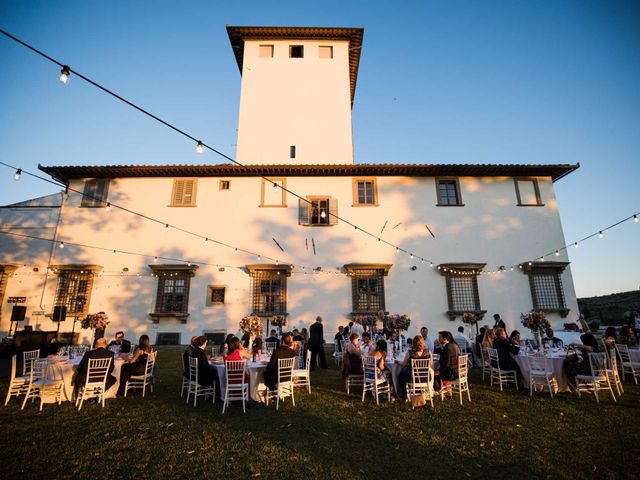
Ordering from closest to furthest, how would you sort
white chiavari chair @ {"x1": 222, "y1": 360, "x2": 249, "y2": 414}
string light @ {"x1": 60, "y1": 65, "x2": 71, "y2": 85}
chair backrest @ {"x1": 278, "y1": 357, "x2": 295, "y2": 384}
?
string light @ {"x1": 60, "y1": 65, "x2": 71, "y2": 85} < white chiavari chair @ {"x1": 222, "y1": 360, "x2": 249, "y2": 414} < chair backrest @ {"x1": 278, "y1": 357, "x2": 295, "y2": 384}

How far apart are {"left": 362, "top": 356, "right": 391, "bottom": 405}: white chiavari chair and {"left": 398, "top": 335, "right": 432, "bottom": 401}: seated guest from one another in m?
0.28

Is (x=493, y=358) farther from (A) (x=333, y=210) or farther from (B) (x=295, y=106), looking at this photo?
(B) (x=295, y=106)

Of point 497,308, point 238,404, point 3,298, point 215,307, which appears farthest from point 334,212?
point 3,298

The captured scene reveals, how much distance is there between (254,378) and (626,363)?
925cm

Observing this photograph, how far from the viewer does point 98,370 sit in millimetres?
6516

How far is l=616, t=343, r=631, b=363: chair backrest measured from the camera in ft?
27.0

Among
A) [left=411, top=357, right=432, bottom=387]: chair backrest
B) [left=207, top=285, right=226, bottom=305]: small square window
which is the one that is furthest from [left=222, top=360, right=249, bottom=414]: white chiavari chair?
[left=207, top=285, right=226, bottom=305]: small square window

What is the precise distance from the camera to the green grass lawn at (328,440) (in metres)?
3.88

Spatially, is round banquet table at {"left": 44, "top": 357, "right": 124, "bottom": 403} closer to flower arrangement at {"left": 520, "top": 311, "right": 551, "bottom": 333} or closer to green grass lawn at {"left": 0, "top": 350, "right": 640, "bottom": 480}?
green grass lawn at {"left": 0, "top": 350, "right": 640, "bottom": 480}

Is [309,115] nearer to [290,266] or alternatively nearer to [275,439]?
[290,266]

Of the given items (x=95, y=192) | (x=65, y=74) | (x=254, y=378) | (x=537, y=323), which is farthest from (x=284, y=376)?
(x=95, y=192)

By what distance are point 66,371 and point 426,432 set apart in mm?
7325

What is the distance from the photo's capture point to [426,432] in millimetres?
5012

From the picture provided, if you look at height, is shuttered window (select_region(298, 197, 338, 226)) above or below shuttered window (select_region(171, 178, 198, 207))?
below
